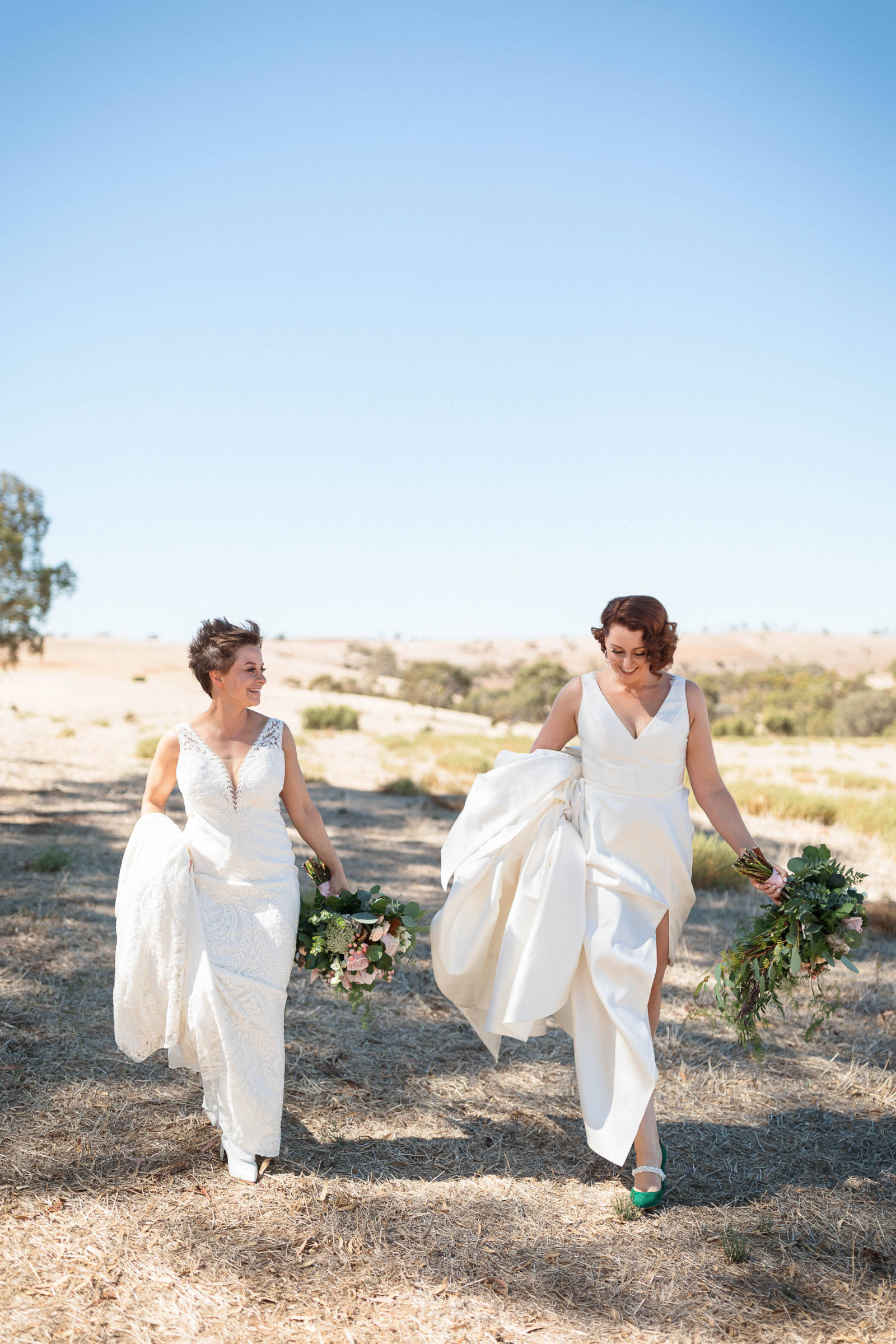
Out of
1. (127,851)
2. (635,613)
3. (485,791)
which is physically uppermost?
(635,613)

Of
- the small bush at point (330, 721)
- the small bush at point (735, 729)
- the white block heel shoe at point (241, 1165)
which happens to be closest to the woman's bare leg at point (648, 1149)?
the white block heel shoe at point (241, 1165)

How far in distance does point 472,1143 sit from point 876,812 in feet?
33.5

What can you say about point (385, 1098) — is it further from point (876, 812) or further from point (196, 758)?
point (876, 812)

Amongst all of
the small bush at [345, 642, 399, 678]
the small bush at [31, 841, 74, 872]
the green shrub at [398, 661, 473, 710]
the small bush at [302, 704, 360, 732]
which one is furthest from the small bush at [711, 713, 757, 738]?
the small bush at [31, 841, 74, 872]

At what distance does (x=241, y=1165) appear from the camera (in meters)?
3.52

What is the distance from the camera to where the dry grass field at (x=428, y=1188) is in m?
2.80

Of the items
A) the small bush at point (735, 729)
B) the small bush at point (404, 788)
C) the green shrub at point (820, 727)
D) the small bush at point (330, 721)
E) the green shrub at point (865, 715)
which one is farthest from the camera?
the green shrub at point (820, 727)

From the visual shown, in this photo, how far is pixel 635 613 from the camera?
3.46 meters

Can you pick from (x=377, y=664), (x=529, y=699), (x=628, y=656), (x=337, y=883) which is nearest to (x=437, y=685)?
(x=529, y=699)

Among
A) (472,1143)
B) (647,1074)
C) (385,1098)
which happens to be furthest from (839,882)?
(385,1098)

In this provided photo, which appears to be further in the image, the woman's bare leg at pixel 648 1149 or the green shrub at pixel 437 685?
the green shrub at pixel 437 685

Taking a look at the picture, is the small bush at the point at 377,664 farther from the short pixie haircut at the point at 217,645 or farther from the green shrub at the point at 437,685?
the short pixie haircut at the point at 217,645

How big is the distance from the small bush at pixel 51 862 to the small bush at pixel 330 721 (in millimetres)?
17515

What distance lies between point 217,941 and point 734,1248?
81.8 inches
